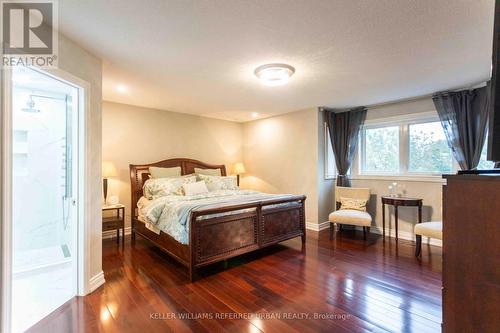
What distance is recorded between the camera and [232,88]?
3.47 metres

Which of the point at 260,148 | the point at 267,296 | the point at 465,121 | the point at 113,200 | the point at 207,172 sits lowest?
the point at 267,296

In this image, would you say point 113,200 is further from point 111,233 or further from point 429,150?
point 429,150

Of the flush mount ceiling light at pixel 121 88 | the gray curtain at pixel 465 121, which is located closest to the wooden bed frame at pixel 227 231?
the flush mount ceiling light at pixel 121 88

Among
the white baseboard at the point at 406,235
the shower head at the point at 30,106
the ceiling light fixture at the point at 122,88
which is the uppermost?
the ceiling light fixture at the point at 122,88

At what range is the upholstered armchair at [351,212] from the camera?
392cm

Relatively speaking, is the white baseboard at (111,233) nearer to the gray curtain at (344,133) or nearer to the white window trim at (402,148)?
the gray curtain at (344,133)

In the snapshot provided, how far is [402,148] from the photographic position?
4199mm

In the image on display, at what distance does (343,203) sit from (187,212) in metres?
3.04

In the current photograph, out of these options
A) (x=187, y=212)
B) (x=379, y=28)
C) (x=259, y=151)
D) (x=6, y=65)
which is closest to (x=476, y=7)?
(x=379, y=28)

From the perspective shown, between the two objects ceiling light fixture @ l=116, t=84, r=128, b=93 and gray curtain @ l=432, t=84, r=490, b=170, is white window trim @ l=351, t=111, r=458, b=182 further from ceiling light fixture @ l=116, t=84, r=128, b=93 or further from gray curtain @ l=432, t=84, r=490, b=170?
ceiling light fixture @ l=116, t=84, r=128, b=93

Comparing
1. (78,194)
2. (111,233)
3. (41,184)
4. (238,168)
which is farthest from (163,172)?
(78,194)

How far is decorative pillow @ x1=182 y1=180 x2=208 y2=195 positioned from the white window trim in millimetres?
2958

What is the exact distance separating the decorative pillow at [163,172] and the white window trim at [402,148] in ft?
11.5

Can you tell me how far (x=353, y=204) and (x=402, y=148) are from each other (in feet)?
4.22
